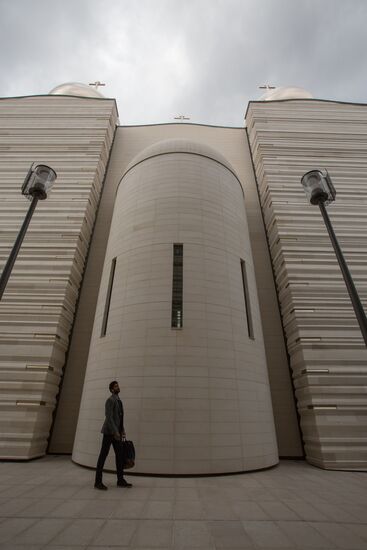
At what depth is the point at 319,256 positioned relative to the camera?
11664 mm

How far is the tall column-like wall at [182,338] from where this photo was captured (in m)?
6.85

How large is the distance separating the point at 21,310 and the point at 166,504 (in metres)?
8.75

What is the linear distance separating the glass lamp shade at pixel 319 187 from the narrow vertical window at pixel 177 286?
4.33m

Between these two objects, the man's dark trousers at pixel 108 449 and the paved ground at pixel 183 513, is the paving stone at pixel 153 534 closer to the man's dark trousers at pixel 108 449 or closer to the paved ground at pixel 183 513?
the paved ground at pixel 183 513

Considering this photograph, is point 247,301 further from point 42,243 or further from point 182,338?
point 42,243

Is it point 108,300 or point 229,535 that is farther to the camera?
point 108,300

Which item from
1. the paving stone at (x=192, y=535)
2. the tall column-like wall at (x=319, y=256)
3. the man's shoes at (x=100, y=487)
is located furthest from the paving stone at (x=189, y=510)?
the tall column-like wall at (x=319, y=256)

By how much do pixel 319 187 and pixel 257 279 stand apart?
7571 millimetres

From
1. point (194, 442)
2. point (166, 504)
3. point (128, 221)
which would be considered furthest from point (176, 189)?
point (166, 504)

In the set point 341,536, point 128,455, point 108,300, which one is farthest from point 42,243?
point 341,536

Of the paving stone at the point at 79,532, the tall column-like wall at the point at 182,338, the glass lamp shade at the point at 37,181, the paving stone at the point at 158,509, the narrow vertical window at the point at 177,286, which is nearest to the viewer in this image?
the paving stone at the point at 79,532

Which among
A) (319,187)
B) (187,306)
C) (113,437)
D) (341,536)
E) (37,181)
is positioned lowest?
(341,536)

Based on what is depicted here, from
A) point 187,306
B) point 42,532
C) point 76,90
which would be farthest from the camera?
point 76,90

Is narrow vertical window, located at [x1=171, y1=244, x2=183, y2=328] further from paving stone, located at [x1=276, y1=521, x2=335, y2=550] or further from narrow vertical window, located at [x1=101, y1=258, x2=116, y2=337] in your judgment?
paving stone, located at [x1=276, y1=521, x2=335, y2=550]
